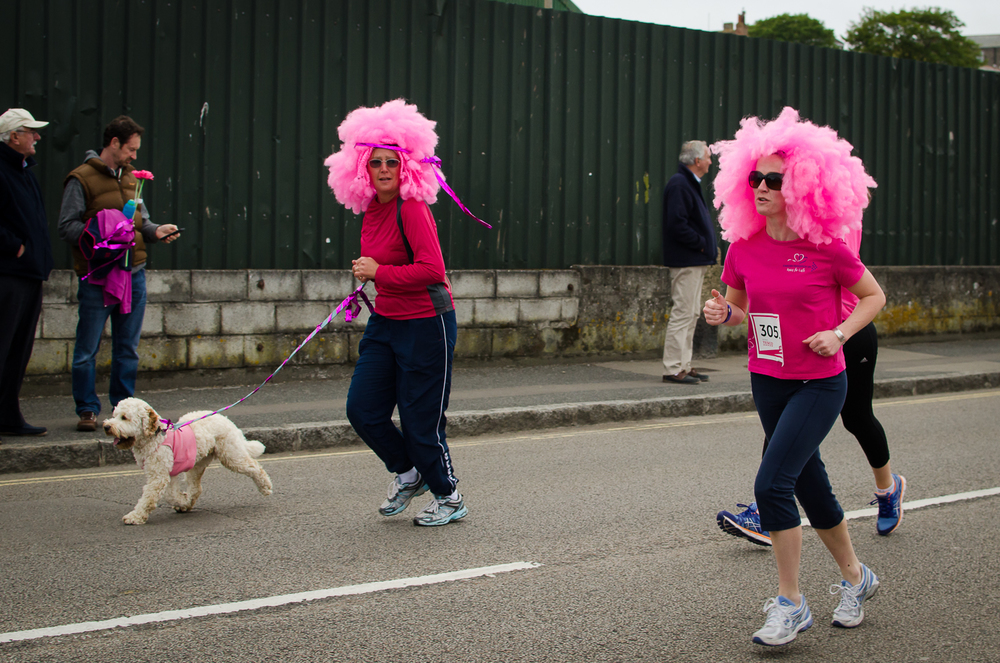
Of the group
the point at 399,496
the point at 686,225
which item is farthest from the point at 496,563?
the point at 686,225

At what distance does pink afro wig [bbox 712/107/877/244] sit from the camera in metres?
3.64

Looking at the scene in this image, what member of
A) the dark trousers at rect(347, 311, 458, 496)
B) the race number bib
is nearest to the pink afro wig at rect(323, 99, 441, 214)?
the dark trousers at rect(347, 311, 458, 496)

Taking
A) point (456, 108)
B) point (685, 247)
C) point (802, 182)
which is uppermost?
point (456, 108)

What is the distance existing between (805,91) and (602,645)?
1121 centimetres

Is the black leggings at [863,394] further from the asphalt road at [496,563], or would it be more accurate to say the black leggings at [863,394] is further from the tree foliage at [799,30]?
the tree foliage at [799,30]

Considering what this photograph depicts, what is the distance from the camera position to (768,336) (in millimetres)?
3738

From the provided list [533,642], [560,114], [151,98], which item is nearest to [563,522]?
[533,642]

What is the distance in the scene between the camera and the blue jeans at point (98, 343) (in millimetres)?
7195

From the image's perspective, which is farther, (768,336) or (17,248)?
(17,248)

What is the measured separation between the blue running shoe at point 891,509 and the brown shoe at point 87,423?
17.4 feet

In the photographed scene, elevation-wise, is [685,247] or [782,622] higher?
[685,247]

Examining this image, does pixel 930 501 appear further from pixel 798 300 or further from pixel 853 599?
pixel 798 300

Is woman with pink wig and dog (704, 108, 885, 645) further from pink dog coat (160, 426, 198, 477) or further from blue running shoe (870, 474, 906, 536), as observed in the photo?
pink dog coat (160, 426, 198, 477)

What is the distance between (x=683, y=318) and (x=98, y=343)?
18.4ft
